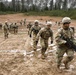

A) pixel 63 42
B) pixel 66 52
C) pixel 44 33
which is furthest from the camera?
pixel 44 33

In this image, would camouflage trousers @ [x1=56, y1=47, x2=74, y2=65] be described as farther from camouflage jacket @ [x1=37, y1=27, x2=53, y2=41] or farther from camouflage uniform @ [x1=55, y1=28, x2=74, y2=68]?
camouflage jacket @ [x1=37, y1=27, x2=53, y2=41]

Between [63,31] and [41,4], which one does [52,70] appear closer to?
[63,31]

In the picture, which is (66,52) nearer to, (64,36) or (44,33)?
(64,36)

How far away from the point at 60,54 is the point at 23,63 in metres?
1.88

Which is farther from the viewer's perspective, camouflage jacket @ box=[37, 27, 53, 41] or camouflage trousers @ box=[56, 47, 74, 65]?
camouflage jacket @ box=[37, 27, 53, 41]

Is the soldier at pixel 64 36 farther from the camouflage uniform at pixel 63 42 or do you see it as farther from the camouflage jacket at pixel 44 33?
the camouflage jacket at pixel 44 33

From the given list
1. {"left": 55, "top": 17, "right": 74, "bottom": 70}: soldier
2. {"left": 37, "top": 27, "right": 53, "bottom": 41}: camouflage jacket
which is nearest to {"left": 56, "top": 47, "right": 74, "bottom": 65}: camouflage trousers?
{"left": 55, "top": 17, "right": 74, "bottom": 70}: soldier

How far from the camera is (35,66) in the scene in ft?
33.5

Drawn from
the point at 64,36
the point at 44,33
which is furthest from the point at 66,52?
the point at 44,33

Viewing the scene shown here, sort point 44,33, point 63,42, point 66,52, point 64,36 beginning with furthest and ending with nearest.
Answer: point 44,33 → point 66,52 → point 64,36 → point 63,42

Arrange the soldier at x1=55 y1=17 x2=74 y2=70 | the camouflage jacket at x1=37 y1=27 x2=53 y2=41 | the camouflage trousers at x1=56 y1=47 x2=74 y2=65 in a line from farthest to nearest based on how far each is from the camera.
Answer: the camouflage jacket at x1=37 y1=27 x2=53 y2=41 < the camouflage trousers at x1=56 y1=47 x2=74 y2=65 < the soldier at x1=55 y1=17 x2=74 y2=70

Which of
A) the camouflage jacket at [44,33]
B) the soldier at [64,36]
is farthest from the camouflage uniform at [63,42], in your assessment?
the camouflage jacket at [44,33]

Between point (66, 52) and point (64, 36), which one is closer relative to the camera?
point (64, 36)

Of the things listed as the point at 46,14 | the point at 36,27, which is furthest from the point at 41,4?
the point at 36,27
